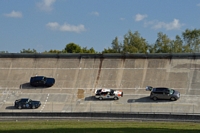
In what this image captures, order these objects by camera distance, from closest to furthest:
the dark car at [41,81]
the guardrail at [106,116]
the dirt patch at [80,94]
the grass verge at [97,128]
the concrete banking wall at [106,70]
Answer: the grass verge at [97,128]
the guardrail at [106,116]
the dirt patch at [80,94]
the concrete banking wall at [106,70]
the dark car at [41,81]

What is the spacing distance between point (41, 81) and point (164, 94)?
18006 mm

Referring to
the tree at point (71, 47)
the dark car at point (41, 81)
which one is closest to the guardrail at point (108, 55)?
the dark car at point (41, 81)

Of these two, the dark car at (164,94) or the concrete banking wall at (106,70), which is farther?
the concrete banking wall at (106,70)

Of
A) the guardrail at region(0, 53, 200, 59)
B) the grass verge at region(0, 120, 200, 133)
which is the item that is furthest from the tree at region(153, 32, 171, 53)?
the grass verge at region(0, 120, 200, 133)

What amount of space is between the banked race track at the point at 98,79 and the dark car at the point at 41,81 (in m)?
0.73

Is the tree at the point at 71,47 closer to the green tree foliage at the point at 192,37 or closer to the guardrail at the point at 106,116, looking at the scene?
the green tree foliage at the point at 192,37

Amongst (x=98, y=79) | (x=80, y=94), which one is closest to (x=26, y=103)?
(x=80, y=94)

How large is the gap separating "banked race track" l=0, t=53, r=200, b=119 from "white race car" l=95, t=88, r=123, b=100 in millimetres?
727

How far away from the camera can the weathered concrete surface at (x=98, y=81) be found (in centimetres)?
5300

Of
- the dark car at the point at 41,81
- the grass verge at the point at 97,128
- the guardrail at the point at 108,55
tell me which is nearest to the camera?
the grass verge at the point at 97,128

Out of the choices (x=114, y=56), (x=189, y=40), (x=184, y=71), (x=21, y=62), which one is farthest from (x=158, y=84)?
(x=189, y=40)

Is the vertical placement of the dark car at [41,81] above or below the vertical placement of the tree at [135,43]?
below

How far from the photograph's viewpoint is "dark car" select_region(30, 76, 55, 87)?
59.8 m

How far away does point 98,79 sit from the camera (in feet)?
199
